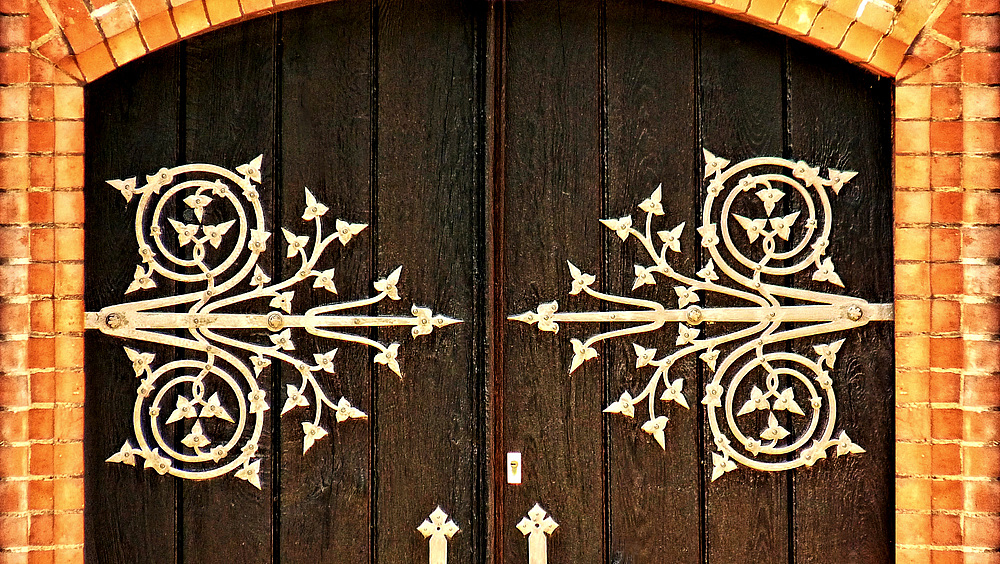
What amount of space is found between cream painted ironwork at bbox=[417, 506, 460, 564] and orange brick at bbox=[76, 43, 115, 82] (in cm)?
127

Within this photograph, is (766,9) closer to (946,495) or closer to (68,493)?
(946,495)

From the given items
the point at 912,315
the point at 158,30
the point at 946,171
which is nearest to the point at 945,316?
the point at 912,315

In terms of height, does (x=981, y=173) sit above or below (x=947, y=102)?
below

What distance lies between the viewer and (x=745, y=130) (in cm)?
216

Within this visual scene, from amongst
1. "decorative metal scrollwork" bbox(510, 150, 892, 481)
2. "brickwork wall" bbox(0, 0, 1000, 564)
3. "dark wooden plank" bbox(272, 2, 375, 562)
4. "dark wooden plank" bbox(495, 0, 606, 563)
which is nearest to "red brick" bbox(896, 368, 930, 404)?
"brickwork wall" bbox(0, 0, 1000, 564)

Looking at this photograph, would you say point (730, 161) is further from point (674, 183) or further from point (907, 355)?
point (907, 355)

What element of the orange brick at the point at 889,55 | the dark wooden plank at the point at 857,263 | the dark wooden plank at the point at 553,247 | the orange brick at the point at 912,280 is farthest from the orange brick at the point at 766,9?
the orange brick at the point at 912,280

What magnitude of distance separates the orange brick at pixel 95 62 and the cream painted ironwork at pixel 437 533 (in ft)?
4.18

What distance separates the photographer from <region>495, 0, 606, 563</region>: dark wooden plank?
2182 millimetres

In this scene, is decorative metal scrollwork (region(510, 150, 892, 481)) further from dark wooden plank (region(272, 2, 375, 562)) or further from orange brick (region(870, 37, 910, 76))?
dark wooden plank (region(272, 2, 375, 562))

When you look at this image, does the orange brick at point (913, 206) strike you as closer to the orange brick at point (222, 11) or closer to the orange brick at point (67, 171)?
the orange brick at point (222, 11)

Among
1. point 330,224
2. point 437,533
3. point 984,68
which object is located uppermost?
point 984,68

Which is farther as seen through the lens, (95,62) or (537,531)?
(537,531)

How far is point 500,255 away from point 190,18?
35.0 inches
